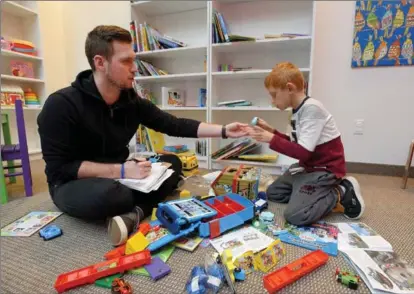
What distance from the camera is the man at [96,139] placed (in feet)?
2.91


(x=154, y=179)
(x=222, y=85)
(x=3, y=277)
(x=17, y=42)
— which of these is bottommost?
(x=3, y=277)

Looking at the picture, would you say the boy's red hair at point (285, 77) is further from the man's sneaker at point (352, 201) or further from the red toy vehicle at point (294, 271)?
the red toy vehicle at point (294, 271)

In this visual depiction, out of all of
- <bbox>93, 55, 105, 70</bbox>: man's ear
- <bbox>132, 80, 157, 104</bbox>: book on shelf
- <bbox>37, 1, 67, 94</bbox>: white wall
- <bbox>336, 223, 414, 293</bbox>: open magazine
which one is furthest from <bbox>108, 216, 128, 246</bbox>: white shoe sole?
<bbox>37, 1, 67, 94</bbox>: white wall

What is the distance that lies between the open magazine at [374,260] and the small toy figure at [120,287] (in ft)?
2.01

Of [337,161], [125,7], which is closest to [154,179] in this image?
[337,161]

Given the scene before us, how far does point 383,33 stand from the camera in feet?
4.77

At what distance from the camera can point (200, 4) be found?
1.89 m

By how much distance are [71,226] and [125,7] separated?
2016 mm

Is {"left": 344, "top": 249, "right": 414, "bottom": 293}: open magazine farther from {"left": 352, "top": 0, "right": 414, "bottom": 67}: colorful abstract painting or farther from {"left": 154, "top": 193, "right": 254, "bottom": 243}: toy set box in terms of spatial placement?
{"left": 352, "top": 0, "right": 414, "bottom": 67}: colorful abstract painting

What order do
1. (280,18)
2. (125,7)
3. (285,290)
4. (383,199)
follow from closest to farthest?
(285,290) → (383,199) → (280,18) → (125,7)

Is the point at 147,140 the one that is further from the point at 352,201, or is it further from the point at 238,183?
the point at 352,201

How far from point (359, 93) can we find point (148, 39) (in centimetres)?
159

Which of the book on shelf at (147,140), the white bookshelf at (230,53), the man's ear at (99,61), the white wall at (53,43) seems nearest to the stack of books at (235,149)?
the white bookshelf at (230,53)

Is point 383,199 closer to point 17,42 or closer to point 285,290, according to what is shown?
point 285,290
